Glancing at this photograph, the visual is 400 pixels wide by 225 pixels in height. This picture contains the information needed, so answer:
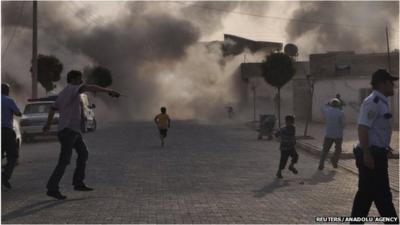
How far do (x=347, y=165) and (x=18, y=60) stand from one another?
4021 centimetres

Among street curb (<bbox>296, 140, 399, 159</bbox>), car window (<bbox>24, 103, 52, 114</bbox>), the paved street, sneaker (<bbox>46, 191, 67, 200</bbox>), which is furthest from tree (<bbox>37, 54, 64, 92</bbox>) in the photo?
sneaker (<bbox>46, 191, 67, 200</bbox>)

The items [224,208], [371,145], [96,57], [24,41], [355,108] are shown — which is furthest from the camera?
[96,57]

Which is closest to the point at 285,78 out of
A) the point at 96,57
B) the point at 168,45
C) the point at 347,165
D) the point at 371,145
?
the point at 168,45

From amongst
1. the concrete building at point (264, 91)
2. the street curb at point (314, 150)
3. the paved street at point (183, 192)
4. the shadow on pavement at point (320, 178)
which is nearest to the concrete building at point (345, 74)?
the concrete building at point (264, 91)

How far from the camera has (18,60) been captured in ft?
162

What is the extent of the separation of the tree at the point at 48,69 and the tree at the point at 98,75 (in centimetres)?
250

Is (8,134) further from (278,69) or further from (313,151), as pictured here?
(278,69)

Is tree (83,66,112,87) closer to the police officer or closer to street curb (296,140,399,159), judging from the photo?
street curb (296,140,399,159)

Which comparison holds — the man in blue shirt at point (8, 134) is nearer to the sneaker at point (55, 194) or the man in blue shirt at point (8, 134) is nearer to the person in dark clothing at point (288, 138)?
the sneaker at point (55, 194)

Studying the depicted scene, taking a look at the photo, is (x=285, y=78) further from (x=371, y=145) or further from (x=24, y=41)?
(x=371, y=145)

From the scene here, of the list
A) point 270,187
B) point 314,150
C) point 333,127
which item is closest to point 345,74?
point 314,150

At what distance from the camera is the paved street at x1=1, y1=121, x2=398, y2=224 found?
23.2 feet

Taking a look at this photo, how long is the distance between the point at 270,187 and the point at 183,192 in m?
1.53

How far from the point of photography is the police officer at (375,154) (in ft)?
18.0
